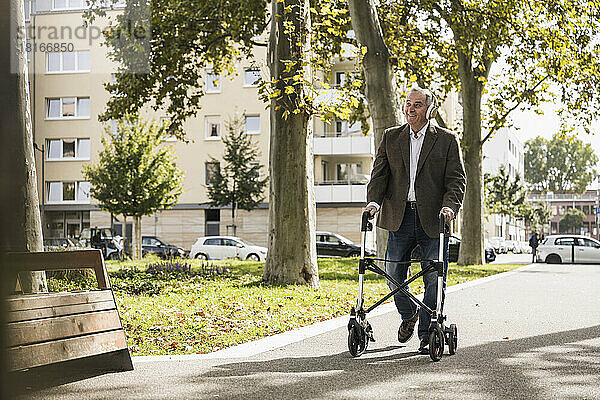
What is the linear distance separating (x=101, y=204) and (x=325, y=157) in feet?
57.3

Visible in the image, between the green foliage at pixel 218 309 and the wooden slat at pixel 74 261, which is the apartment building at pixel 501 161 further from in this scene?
the wooden slat at pixel 74 261

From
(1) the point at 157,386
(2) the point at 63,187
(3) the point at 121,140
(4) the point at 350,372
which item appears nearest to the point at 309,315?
(4) the point at 350,372

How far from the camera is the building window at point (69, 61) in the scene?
58.3 metres

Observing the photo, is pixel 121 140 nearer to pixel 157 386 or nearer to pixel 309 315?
pixel 309 315

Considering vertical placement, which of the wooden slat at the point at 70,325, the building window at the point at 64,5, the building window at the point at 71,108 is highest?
the building window at the point at 64,5

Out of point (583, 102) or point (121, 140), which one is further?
point (121, 140)

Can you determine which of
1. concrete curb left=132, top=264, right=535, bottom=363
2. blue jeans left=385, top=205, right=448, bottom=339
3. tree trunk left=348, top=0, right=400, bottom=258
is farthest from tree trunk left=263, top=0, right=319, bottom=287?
blue jeans left=385, top=205, right=448, bottom=339

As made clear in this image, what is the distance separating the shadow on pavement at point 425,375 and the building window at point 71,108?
54768 mm

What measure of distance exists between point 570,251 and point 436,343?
35326 mm

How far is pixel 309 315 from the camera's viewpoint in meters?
9.88

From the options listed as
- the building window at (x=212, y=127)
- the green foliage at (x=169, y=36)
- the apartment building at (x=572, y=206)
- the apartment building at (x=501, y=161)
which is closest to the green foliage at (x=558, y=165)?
the apartment building at (x=572, y=206)

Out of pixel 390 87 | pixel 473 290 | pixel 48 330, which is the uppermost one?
pixel 390 87

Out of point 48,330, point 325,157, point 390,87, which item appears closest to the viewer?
point 48,330

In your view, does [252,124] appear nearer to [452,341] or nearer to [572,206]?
[452,341]
